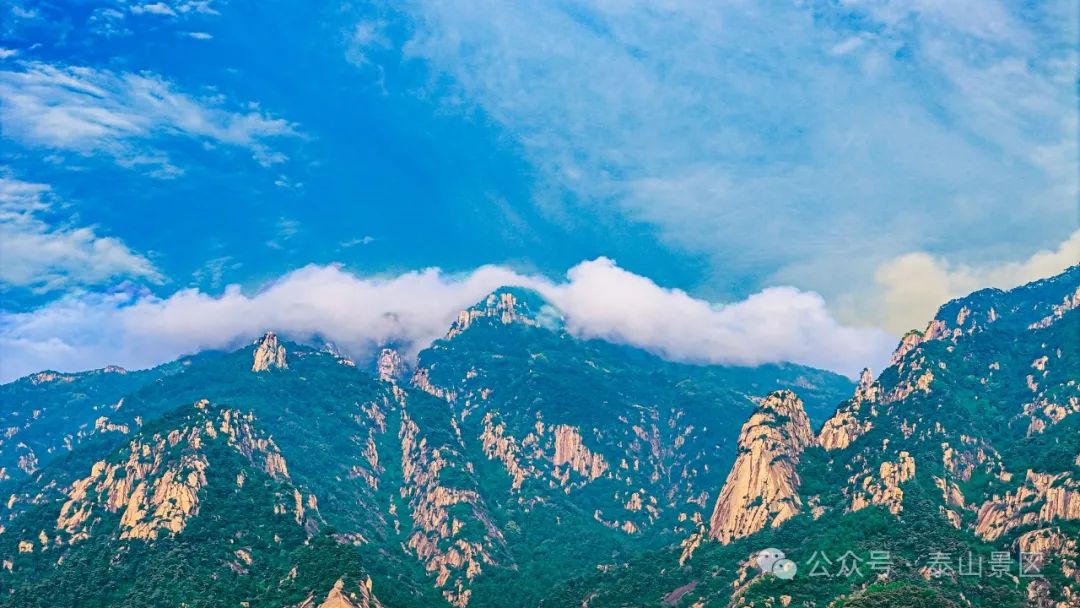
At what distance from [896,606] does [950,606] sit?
10974 mm

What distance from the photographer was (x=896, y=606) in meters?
194

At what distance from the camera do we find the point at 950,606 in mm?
195875
